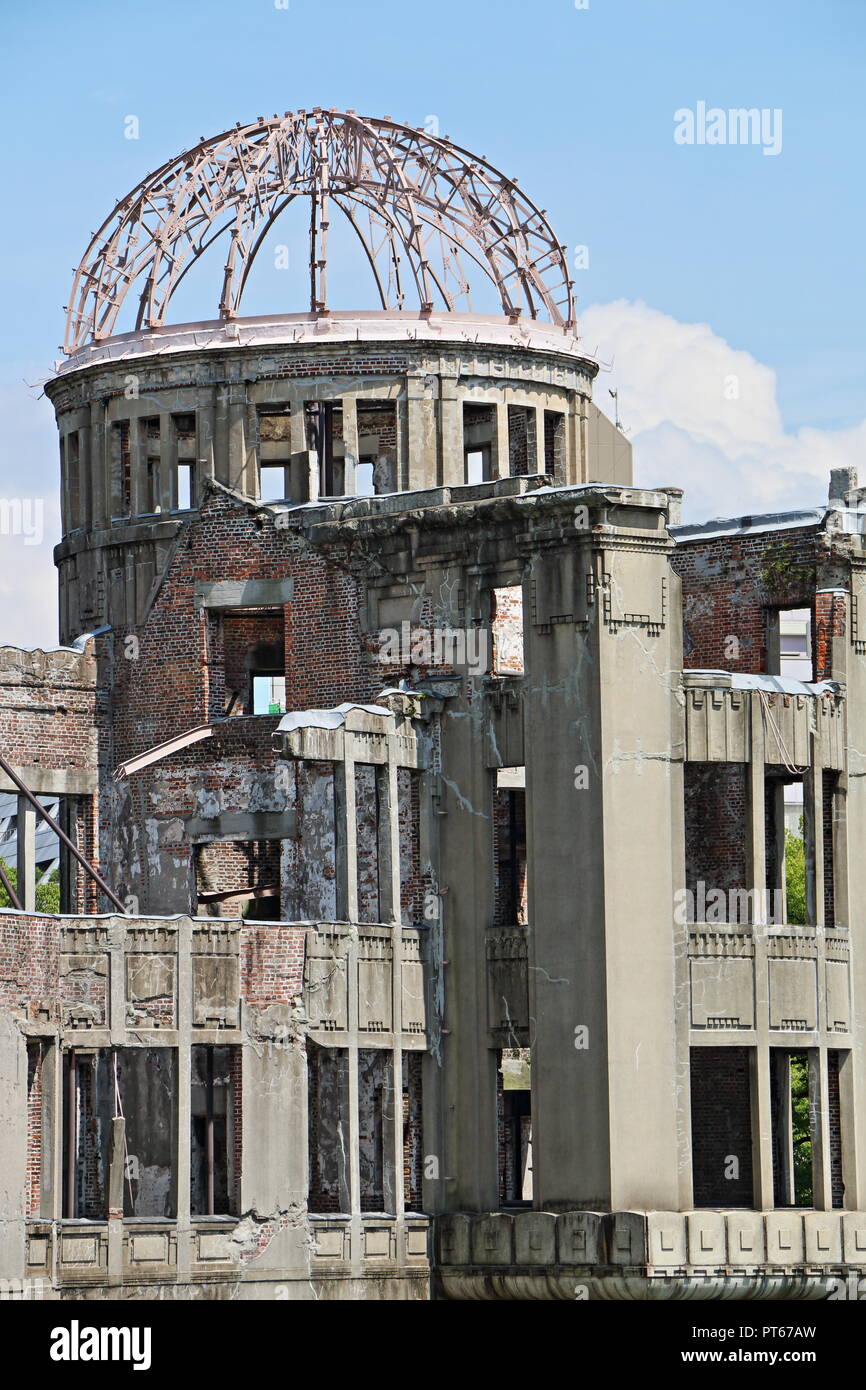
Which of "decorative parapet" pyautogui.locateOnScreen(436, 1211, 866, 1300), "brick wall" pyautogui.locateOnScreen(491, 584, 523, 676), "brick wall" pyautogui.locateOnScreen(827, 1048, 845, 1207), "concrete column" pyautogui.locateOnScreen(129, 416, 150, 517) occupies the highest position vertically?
"concrete column" pyautogui.locateOnScreen(129, 416, 150, 517)

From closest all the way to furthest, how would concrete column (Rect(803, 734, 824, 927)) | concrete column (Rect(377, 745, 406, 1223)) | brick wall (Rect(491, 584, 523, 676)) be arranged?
concrete column (Rect(377, 745, 406, 1223)), concrete column (Rect(803, 734, 824, 927)), brick wall (Rect(491, 584, 523, 676))

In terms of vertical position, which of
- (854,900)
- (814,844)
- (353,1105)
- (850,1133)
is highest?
(814,844)

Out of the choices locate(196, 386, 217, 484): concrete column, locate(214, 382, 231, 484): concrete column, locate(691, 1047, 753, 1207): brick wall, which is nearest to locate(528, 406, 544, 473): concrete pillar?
locate(214, 382, 231, 484): concrete column

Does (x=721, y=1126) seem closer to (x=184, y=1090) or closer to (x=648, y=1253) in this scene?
(x=648, y=1253)

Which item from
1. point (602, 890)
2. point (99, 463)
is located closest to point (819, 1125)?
point (602, 890)

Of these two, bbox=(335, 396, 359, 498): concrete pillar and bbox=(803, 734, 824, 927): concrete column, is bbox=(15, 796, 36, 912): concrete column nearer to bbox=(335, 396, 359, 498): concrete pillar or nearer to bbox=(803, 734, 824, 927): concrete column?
bbox=(335, 396, 359, 498): concrete pillar

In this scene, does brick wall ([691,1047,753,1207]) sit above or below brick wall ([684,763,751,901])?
below

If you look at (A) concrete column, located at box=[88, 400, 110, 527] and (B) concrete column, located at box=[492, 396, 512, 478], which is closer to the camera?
(B) concrete column, located at box=[492, 396, 512, 478]

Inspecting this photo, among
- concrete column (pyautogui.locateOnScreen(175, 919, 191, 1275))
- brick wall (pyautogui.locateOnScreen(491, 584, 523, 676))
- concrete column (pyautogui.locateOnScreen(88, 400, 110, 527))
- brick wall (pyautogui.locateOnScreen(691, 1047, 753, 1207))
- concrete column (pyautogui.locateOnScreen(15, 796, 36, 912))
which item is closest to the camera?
concrete column (pyautogui.locateOnScreen(175, 919, 191, 1275))

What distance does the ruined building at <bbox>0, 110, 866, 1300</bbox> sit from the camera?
145ft

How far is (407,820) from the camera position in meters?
47.4

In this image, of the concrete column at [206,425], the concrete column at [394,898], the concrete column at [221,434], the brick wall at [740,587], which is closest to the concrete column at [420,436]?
the concrete column at [221,434]
